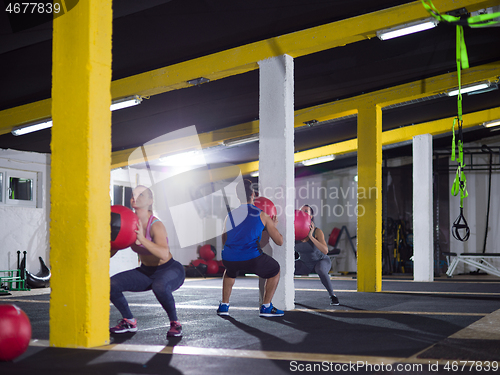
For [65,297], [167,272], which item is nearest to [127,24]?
[167,272]

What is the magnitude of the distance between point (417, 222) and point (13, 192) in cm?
890

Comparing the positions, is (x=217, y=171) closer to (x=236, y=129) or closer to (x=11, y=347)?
(x=236, y=129)

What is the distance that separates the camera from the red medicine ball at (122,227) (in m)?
3.82

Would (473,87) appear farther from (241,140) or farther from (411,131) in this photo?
(241,140)

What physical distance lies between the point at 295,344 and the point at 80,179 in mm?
1910

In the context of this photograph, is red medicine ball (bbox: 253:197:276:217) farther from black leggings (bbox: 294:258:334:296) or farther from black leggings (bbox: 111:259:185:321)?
black leggings (bbox: 294:258:334:296)

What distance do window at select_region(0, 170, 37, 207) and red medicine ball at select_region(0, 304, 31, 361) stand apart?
861 cm

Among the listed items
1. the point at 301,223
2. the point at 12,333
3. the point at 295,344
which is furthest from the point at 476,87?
the point at 12,333

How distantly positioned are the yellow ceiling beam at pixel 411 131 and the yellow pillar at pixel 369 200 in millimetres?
3387

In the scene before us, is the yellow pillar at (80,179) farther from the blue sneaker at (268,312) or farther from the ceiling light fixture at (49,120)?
the ceiling light fixture at (49,120)

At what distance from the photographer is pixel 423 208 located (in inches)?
484

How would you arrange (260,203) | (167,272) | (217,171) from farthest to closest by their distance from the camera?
(217,171) → (260,203) → (167,272)

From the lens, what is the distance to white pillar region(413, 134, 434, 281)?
40.2 ft

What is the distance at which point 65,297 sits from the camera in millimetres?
3670
